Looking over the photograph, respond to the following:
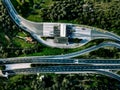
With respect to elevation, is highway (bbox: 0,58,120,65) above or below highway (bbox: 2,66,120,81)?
above

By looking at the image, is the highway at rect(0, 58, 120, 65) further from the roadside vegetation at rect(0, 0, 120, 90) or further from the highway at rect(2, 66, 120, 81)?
the highway at rect(2, 66, 120, 81)

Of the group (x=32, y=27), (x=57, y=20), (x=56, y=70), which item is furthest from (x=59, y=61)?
(x=32, y=27)

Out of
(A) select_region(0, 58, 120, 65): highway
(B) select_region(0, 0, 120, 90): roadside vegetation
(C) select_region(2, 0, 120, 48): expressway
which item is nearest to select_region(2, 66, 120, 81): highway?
(B) select_region(0, 0, 120, 90): roadside vegetation

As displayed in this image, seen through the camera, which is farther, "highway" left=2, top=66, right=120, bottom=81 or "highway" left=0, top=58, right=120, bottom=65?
"highway" left=2, top=66, right=120, bottom=81

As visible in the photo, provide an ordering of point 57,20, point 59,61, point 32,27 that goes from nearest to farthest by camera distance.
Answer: point 59,61
point 57,20
point 32,27

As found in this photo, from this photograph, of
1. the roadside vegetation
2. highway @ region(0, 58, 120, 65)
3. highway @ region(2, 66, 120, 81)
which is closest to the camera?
the roadside vegetation

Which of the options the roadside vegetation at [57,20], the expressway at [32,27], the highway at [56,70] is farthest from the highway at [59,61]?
the expressway at [32,27]

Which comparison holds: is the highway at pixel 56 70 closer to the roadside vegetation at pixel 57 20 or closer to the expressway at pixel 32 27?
the roadside vegetation at pixel 57 20

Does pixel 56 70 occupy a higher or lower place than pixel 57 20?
lower

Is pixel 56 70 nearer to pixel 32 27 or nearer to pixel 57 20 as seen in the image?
pixel 32 27
